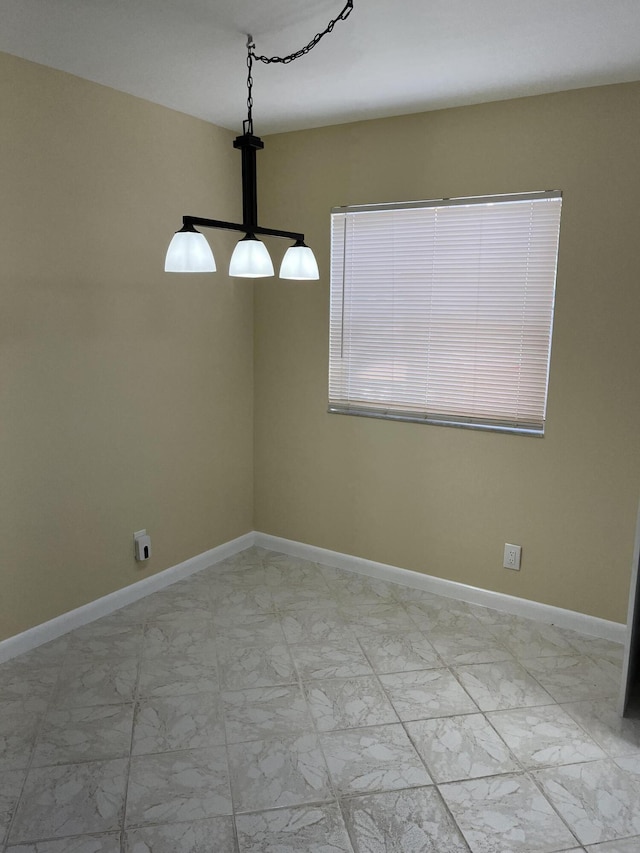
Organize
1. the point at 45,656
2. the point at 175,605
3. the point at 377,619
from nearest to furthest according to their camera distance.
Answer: the point at 45,656
the point at 377,619
the point at 175,605

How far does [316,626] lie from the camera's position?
3.06 meters

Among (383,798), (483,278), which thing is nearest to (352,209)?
(483,278)

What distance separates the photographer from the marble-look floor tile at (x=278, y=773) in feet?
6.50

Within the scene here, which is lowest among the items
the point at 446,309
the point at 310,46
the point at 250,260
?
the point at 446,309

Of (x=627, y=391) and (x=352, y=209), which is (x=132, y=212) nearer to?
(x=352, y=209)

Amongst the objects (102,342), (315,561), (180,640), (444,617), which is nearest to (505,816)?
(444,617)

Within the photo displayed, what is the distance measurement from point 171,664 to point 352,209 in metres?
2.44

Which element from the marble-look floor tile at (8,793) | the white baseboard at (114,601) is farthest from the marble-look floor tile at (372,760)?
the white baseboard at (114,601)

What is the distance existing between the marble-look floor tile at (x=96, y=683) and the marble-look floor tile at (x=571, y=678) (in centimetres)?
170

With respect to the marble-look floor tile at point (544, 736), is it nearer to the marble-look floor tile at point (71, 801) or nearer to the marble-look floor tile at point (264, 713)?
the marble-look floor tile at point (264, 713)

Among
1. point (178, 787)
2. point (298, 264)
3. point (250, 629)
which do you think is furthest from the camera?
point (250, 629)

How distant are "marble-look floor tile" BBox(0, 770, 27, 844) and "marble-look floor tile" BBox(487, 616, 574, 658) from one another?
79.7 inches

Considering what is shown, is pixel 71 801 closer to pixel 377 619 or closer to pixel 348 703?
pixel 348 703

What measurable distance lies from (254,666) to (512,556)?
1.39 meters
